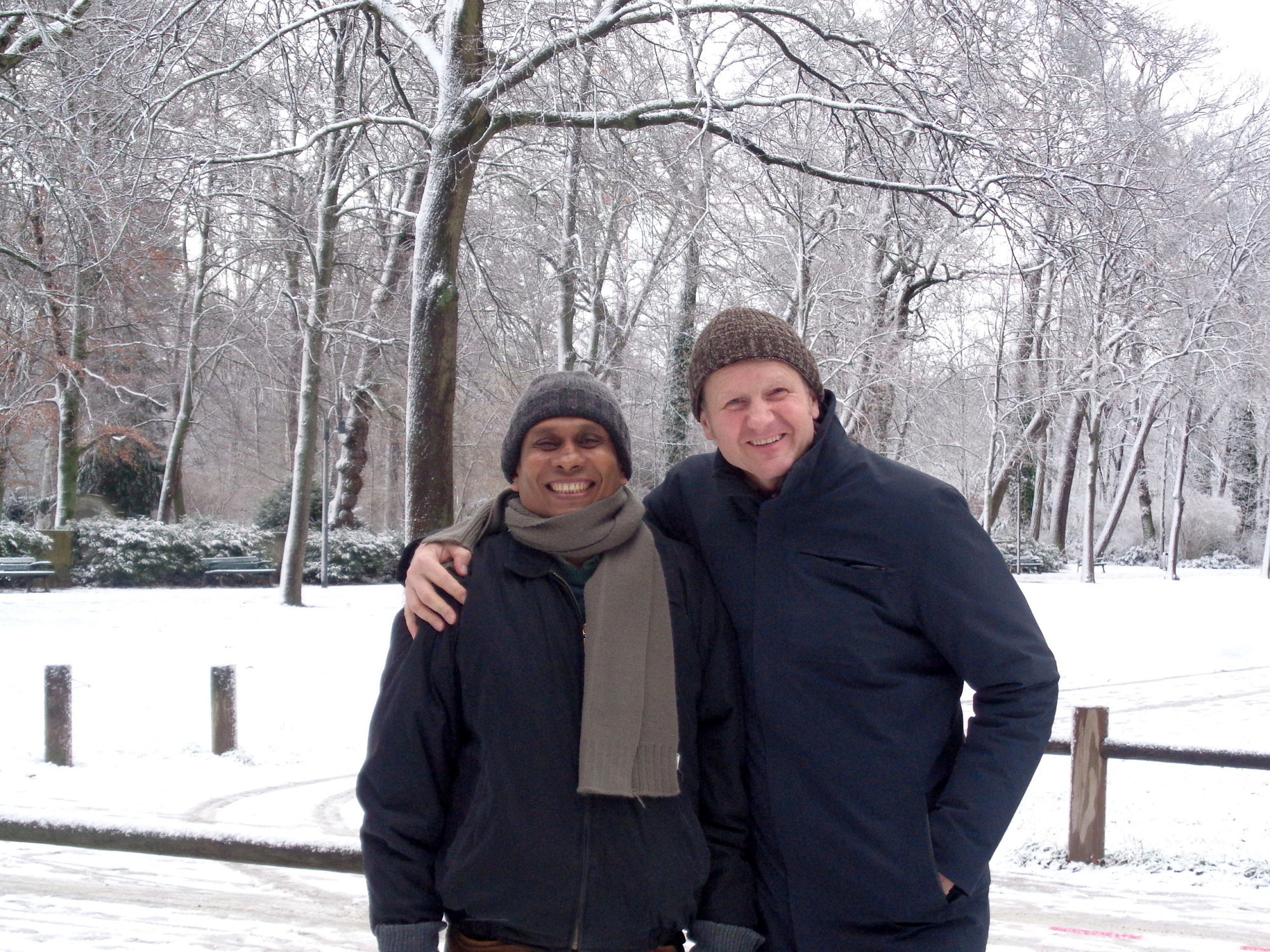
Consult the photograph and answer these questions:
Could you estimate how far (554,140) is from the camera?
1020 cm

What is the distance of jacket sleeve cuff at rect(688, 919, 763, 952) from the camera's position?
2299 mm

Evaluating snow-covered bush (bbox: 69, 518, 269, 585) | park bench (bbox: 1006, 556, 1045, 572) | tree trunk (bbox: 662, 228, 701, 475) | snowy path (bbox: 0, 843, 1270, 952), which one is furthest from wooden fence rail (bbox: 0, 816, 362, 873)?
park bench (bbox: 1006, 556, 1045, 572)

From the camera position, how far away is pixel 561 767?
2.21 metres

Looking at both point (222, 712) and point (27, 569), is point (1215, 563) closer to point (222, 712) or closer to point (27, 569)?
point (27, 569)

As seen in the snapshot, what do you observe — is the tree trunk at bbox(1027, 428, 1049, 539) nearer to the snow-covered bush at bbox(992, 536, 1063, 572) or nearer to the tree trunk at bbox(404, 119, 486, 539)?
the snow-covered bush at bbox(992, 536, 1063, 572)

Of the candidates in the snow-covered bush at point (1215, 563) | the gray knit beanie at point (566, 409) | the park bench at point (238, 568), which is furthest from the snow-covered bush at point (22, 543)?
the snow-covered bush at point (1215, 563)

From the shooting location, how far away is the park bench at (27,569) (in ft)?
65.9

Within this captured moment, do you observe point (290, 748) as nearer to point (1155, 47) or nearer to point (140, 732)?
point (140, 732)

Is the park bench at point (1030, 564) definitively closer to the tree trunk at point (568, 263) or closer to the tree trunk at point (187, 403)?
the tree trunk at point (568, 263)

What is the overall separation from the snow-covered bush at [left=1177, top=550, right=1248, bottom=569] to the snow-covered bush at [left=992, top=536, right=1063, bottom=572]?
232 inches

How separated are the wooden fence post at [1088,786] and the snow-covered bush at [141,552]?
1973cm

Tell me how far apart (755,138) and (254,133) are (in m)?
5.42

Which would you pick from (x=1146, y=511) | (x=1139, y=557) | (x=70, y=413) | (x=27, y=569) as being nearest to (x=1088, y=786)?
(x=27, y=569)

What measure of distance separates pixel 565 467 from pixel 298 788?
243 inches
